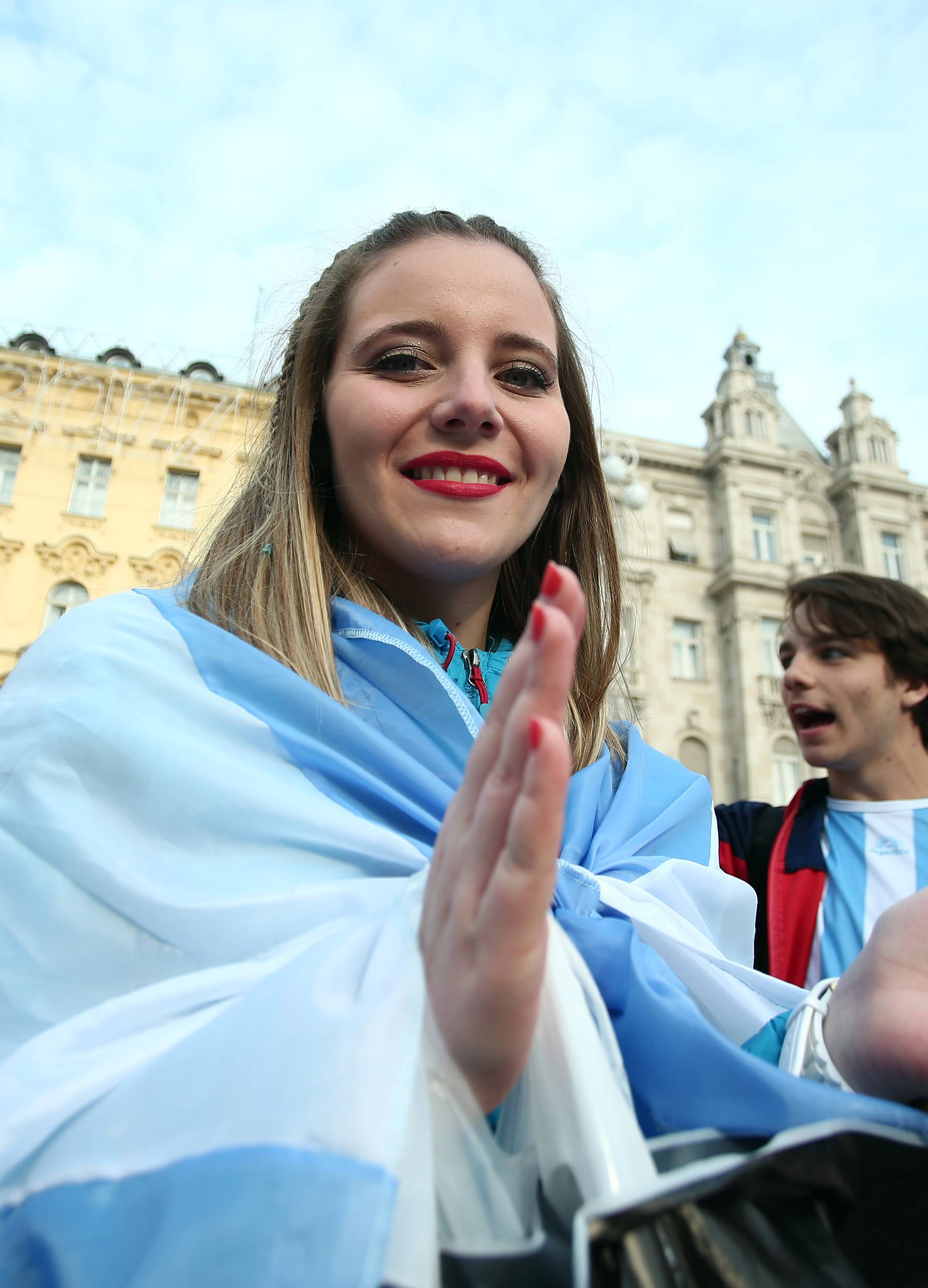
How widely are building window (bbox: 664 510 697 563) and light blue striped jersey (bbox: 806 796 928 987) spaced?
18.5m

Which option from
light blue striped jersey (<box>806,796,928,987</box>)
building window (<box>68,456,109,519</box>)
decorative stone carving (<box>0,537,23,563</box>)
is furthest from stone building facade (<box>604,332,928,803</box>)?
light blue striped jersey (<box>806,796,928,987</box>)

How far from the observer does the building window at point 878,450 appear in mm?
23922

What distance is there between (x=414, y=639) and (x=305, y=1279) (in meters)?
1.14

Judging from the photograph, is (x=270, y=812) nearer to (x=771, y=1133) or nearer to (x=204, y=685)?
(x=204, y=685)

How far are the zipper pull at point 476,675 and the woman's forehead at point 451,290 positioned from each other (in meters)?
0.69

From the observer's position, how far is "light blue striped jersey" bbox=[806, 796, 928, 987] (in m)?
2.96

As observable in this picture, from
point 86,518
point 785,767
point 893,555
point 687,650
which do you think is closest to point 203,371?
point 86,518

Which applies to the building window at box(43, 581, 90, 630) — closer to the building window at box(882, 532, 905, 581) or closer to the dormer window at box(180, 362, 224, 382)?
the dormer window at box(180, 362, 224, 382)

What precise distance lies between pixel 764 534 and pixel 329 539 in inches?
850

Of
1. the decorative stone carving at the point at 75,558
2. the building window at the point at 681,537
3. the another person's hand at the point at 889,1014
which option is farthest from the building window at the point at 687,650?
the another person's hand at the point at 889,1014

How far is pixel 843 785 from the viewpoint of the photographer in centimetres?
354

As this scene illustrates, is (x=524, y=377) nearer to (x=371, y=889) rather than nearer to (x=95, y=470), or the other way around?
(x=371, y=889)

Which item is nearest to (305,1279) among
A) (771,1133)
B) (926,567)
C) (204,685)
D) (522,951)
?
(522,951)

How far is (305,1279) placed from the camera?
0.78m
